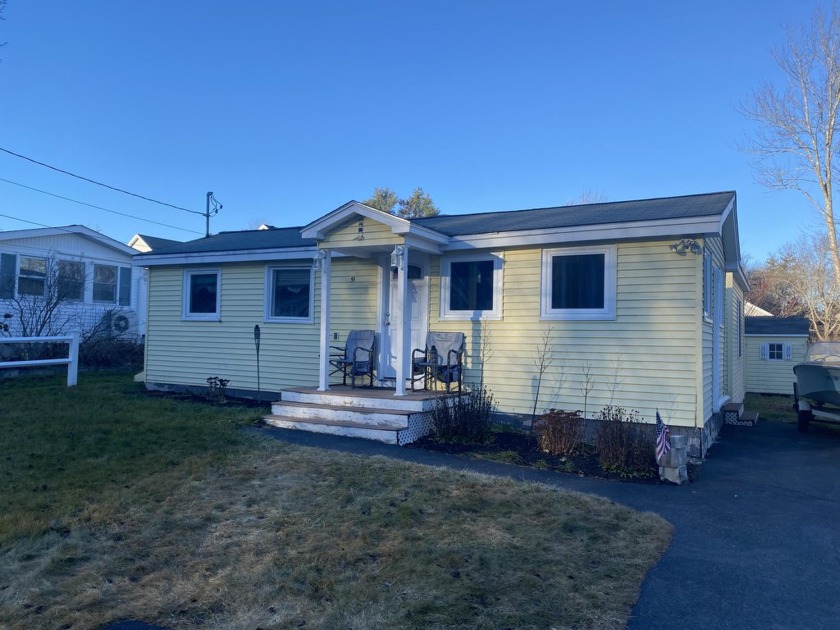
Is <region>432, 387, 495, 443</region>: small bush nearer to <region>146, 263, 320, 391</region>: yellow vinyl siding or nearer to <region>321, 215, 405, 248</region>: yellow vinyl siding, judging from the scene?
<region>321, 215, 405, 248</region>: yellow vinyl siding

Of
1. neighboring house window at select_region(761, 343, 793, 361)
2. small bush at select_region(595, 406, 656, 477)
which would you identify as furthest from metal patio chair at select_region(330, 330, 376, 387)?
neighboring house window at select_region(761, 343, 793, 361)

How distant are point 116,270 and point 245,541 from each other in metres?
19.2

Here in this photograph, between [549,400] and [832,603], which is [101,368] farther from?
[832,603]

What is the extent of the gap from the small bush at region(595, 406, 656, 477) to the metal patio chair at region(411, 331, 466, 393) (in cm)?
257

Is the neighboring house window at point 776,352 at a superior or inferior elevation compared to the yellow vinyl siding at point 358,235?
inferior

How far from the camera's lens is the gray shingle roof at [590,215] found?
7.93 m

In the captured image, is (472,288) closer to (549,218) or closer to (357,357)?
(549,218)

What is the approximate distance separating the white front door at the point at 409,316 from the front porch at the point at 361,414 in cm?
107

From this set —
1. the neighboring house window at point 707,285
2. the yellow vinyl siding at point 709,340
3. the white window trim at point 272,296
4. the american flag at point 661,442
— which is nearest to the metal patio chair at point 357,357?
the white window trim at point 272,296

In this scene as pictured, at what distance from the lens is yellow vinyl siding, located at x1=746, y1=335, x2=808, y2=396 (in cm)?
1962

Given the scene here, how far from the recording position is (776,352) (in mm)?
19969

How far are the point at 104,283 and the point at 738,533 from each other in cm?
2067

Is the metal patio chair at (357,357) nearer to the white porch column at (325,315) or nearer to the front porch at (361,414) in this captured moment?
the white porch column at (325,315)

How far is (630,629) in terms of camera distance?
3.16 meters
